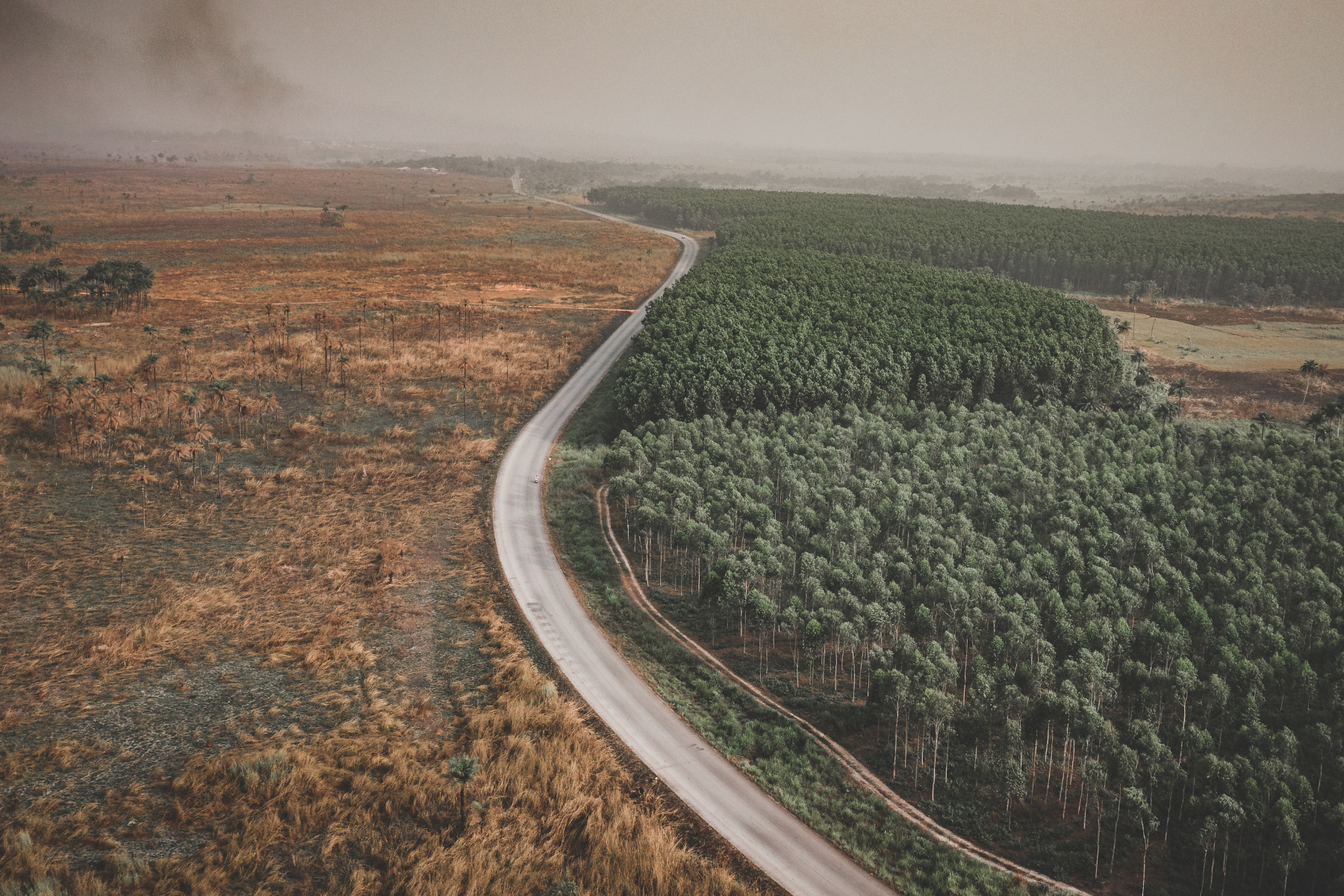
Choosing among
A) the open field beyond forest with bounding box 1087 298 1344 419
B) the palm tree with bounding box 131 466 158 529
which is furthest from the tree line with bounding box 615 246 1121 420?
the palm tree with bounding box 131 466 158 529

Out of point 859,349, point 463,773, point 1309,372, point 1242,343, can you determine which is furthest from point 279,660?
point 1242,343

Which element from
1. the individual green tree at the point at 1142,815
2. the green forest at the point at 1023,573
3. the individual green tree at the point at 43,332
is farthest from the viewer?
the individual green tree at the point at 43,332

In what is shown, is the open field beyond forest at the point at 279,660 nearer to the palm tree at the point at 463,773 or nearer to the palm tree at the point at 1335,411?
the palm tree at the point at 463,773

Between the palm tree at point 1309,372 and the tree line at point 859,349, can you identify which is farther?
the palm tree at point 1309,372

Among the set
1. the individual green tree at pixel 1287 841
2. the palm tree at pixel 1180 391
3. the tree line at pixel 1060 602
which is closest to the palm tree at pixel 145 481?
the tree line at pixel 1060 602

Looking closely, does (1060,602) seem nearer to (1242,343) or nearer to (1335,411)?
(1335,411)

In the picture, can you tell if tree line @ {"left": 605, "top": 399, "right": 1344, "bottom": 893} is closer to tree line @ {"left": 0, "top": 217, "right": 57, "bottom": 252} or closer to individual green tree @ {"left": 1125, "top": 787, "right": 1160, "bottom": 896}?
individual green tree @ {"left": 1125, "top": 787, "right": 1160, "bottom": 896}
